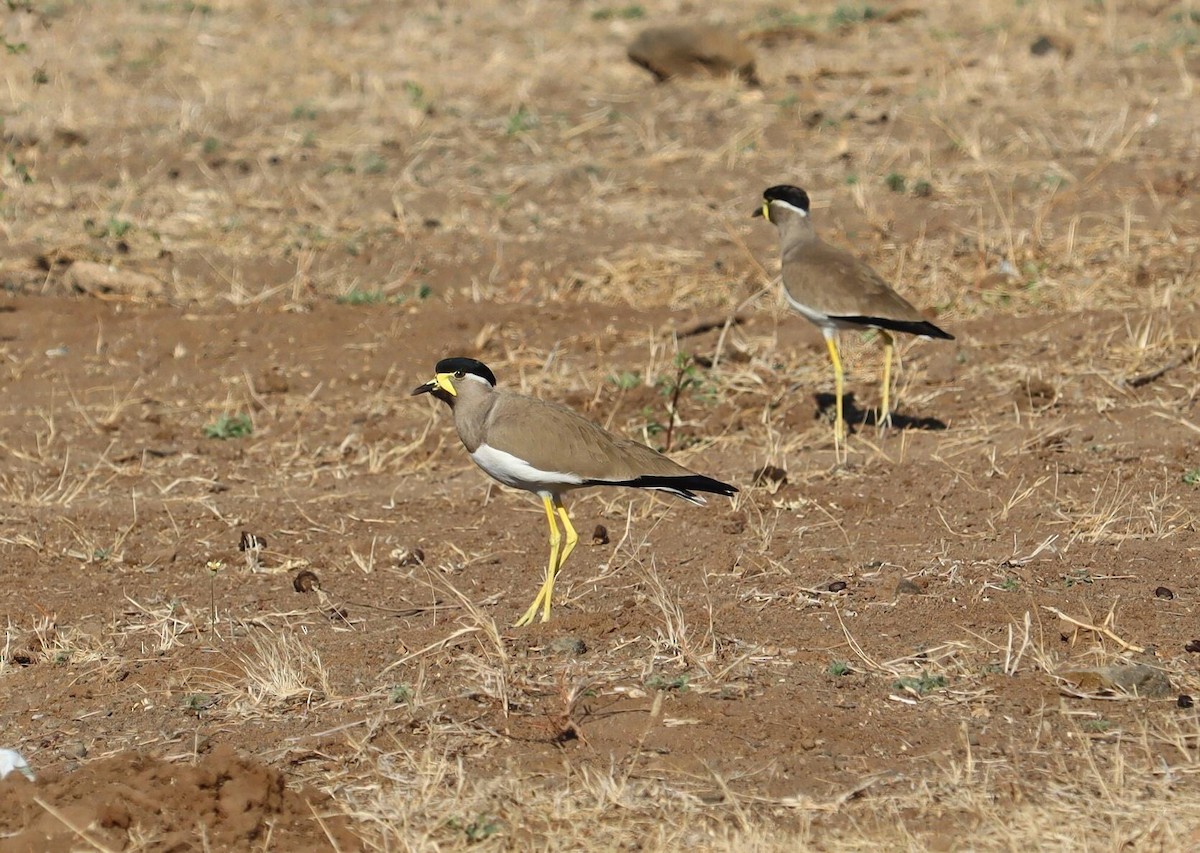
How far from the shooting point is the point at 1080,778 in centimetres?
494

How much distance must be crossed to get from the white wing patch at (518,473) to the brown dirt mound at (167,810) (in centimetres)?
182

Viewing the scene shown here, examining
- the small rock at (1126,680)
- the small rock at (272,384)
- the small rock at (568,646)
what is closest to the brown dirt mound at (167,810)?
the small rock at (568,646)

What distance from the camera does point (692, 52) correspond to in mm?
15359

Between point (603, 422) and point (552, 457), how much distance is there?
298cm

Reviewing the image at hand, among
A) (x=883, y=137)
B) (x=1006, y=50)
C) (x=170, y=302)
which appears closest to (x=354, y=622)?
(x=170, y=302)

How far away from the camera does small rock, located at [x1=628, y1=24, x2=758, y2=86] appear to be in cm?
1530

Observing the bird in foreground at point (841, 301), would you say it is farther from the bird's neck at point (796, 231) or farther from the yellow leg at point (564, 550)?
the yellow leg at point (564, 550)

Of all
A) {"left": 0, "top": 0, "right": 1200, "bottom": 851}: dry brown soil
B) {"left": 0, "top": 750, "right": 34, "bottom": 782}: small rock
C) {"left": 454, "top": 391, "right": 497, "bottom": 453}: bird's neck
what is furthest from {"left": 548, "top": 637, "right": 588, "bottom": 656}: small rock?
{"left": 0, "top": 750, "right": 34, "bottom": 782}: small rock

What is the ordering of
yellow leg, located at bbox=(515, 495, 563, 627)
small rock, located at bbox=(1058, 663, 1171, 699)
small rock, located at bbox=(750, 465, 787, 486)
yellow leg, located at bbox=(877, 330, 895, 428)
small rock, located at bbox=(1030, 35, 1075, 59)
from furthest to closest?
small rock, located at bbox=(1030, 35, 1075, 59)
yellow leg, located at bbox=(877, 330, 895, 428)
small rock, located at bbox=(750, 465, 787, 486)
yellow leg, located at bbox=(515, 495, 563, 627)
small rock, located at bbox=(1058, 663, 1171, 699)

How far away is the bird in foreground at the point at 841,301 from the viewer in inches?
346

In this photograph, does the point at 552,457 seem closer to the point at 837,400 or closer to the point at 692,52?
the point at 837,400

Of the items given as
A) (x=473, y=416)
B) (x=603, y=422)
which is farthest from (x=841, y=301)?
(x=473, y=416)

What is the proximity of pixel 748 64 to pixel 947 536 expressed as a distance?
29.5 feet

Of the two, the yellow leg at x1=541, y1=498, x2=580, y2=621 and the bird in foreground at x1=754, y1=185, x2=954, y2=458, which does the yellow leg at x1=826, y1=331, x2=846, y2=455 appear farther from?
the yellow leg at x1=541, y1=498, x2=580, y2=621
